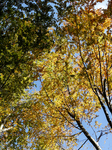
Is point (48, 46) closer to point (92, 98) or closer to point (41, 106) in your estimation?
point (41, 106)

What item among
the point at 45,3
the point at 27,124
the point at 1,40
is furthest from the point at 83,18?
the point at 27,124

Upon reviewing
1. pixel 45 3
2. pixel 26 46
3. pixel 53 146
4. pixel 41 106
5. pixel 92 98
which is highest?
pixel 45 3

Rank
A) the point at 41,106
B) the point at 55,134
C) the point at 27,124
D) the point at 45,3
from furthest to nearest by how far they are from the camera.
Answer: the point at 27,124
the point at 41,106
the point at 55,134
the point at 45,3

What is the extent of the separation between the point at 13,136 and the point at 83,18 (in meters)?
8.78

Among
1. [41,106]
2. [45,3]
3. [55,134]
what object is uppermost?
[45,3]

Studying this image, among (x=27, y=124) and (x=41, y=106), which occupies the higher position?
(x=27, y=124)

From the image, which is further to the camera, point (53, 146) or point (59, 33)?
point (53, 146)

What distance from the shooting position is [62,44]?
3418 millimetres

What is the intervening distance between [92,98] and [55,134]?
2.20 metres

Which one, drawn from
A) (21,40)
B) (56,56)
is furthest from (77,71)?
(21,40)

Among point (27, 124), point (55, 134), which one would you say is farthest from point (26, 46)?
point (27, 124)

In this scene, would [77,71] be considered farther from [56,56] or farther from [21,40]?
[21,40]

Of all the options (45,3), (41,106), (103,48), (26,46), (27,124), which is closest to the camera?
(103,48)

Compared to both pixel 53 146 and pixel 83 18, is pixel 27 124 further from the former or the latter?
pixel 83 18
